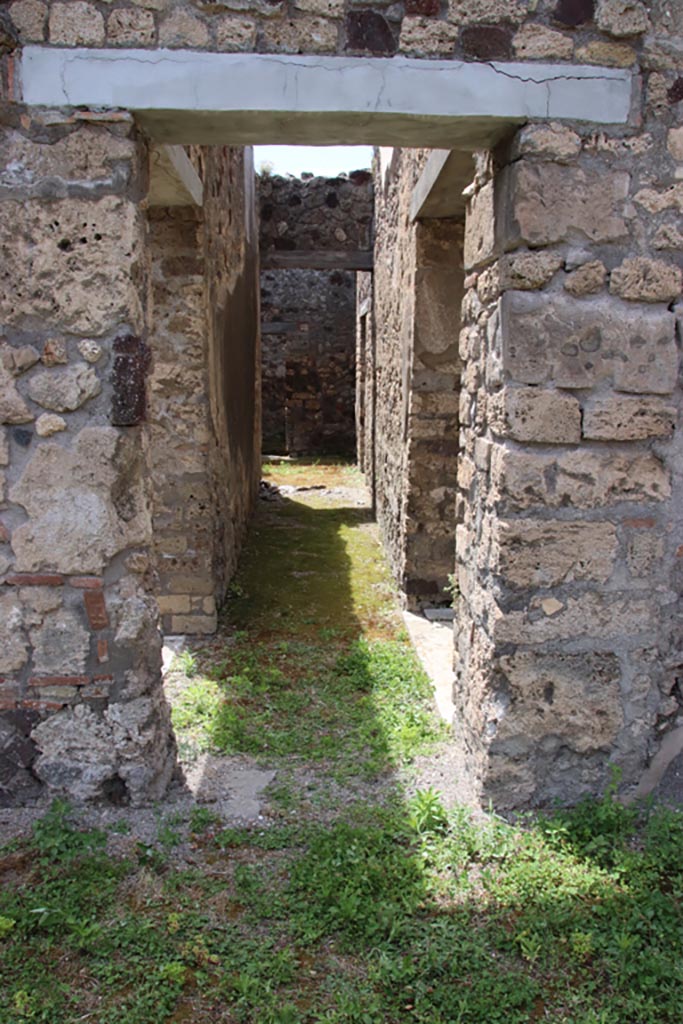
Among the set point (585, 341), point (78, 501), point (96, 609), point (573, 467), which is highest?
point (585, 341)

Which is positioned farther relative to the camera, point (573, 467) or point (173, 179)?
point (173, 179)

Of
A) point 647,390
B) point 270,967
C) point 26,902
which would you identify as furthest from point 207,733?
point 647,390

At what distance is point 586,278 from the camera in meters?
2.53

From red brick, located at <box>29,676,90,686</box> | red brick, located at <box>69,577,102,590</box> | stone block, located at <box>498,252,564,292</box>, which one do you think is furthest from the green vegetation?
stone block, located at <box>498,252,564,292</box>

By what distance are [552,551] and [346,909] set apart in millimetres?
1379

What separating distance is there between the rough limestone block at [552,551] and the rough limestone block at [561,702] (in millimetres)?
297

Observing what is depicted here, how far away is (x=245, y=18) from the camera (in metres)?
2.36

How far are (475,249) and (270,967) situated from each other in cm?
264

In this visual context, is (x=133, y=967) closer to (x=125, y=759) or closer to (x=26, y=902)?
(x=26, y=902)

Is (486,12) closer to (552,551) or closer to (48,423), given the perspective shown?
(552,551)

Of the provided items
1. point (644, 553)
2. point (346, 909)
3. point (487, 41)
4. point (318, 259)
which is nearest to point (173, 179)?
point (487, 41)

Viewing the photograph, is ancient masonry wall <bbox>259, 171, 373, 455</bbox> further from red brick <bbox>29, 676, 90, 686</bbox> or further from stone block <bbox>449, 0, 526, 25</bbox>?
red brick <bbox>29, 676, 90, 686</bbox>

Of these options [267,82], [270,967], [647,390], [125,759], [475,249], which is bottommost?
[270,967]

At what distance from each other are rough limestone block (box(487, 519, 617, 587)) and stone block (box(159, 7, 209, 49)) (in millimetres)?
1895
